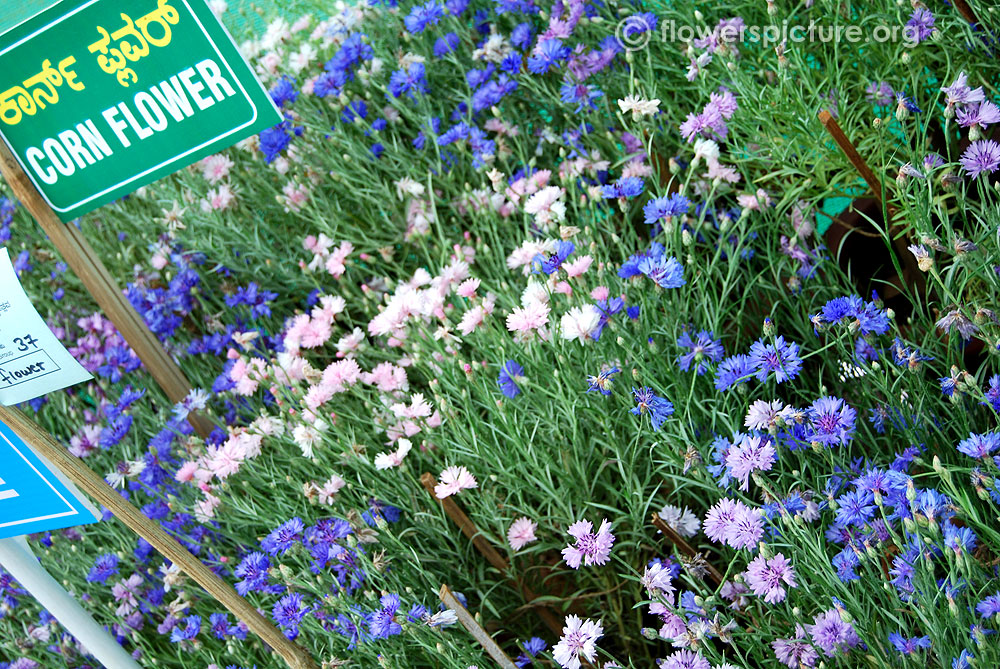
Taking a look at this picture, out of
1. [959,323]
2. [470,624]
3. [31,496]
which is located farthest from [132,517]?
[959,323]

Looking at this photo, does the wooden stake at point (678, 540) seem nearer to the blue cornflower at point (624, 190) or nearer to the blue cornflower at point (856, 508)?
the blue cornflower at point (856, 508)

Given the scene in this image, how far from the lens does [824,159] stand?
1.74 m

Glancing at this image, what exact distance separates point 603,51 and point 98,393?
1620mm

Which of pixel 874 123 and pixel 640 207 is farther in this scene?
pixel 640 207

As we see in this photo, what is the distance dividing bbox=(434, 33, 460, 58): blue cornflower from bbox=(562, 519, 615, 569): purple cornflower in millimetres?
1355

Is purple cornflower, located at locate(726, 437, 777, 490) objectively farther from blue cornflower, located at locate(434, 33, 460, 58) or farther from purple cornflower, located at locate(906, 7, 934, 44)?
blue cornflower, located at locate(434, 33, 460, 58)

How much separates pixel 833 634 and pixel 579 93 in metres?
1.29

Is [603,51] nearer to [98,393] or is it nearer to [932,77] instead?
[932,77]

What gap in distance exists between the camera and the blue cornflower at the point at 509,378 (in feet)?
4.60

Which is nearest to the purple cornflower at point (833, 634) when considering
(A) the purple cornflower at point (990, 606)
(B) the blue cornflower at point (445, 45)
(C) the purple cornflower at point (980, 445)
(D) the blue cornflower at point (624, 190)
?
(A) the purple cornflower at point (990, 606)

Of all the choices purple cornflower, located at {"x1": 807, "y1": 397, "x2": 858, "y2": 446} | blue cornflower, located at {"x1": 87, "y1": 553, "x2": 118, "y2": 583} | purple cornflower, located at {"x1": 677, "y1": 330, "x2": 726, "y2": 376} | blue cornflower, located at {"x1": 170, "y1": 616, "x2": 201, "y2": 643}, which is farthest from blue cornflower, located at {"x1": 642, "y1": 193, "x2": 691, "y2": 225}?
blue cornflower, located at {"x1": 87, "y1": 553, "x2": 118, "y2": 583}

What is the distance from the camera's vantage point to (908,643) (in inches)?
39.6

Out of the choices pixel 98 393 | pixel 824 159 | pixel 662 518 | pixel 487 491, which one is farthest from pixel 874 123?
pixel 98 393

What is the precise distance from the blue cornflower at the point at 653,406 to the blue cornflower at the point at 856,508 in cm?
27
